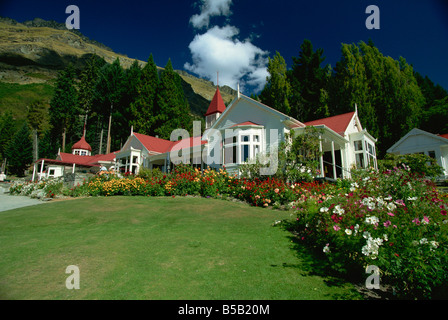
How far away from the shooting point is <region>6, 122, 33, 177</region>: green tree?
4397 cm

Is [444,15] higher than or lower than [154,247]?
higher

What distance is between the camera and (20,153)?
4422cm

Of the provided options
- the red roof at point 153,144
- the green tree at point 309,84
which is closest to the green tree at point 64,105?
the red roof at point 153,144

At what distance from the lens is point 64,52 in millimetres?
139875

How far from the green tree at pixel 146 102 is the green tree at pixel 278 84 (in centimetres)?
1748

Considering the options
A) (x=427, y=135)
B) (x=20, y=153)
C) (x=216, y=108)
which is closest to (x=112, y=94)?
(x=216, y=108)

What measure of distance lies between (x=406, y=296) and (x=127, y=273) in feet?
14.2

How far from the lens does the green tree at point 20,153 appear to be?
4397 cm

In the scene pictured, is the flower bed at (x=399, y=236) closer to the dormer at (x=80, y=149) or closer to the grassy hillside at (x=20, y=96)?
the dormer at (x=80, y=149)

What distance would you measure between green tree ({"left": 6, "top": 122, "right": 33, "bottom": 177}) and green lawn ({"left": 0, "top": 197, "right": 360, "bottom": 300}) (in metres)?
49.0

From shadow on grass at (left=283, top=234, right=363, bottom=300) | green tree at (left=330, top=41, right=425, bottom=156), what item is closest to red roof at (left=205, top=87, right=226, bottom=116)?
green tree at (left=330, top=41, right=425, bottom=156)

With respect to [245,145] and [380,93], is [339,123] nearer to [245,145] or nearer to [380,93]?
[245,145]
